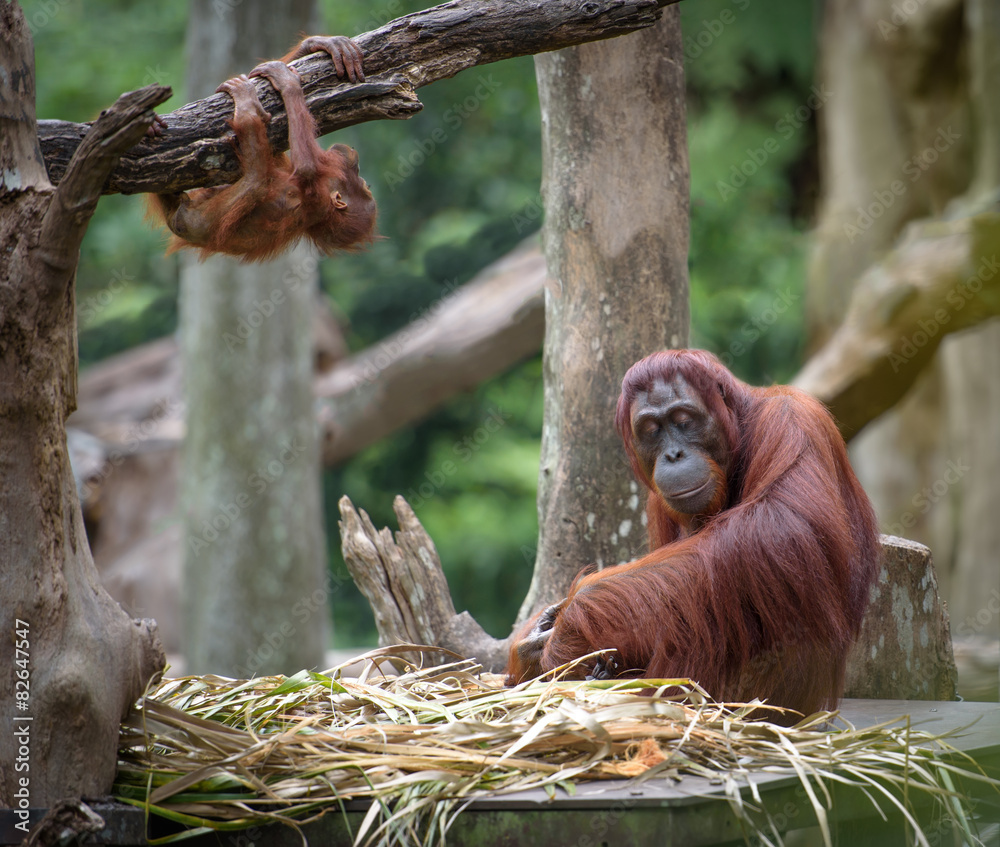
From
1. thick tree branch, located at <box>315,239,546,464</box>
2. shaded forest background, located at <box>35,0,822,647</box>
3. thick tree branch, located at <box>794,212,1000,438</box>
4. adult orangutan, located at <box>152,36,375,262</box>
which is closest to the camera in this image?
adult orangutan, located at <box>152,36,375,262</box>

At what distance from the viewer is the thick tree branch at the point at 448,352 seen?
7.52 metres

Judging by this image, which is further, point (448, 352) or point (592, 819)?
point (448, 352)

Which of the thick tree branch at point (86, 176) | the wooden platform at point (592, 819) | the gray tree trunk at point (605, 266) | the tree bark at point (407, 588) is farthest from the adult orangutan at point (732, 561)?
the thick tree branch at point (86, 176)

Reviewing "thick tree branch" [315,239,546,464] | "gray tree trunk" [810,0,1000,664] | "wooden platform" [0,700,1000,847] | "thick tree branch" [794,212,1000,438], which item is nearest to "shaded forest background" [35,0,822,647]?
"gray tree trunk" [810,0,1000,664]

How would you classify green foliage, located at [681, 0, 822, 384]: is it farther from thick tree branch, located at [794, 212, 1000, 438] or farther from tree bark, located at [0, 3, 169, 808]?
tree bark, located at [0, 3, 169, 808]

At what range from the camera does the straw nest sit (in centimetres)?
208

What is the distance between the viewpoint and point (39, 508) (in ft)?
7.11

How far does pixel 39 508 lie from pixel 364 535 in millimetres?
1758

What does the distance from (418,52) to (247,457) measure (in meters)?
4.88

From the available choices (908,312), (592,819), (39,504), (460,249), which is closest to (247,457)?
(460,249)

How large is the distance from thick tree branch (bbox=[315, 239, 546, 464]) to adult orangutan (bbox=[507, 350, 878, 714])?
14.4 ft

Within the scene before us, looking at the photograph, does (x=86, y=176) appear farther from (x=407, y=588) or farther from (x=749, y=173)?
(x=749, y=173)

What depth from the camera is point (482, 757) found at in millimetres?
2143

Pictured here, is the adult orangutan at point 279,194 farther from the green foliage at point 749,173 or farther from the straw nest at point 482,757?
the green foliage at point 749,173
